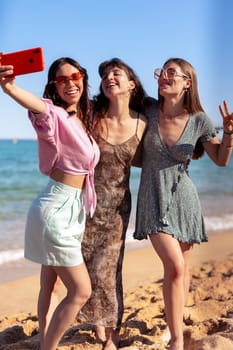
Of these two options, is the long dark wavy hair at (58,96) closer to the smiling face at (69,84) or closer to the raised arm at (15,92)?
the smiling face at (69,84)

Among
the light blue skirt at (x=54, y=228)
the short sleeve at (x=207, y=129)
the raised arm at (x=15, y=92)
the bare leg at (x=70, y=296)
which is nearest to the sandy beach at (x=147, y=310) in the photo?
the bare leg at (x=70, y=296)

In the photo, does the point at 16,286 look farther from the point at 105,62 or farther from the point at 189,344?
the point at 105,62

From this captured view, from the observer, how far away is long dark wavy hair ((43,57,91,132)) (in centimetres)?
341

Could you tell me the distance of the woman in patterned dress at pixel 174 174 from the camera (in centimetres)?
364

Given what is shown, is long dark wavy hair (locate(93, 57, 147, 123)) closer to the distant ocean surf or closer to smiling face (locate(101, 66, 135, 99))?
smiling face (locate(101, 66, 135, 99))

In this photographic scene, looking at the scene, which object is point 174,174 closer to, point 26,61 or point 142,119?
point 142,119

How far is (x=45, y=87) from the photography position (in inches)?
136

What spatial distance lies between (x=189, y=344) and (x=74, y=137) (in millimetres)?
1788

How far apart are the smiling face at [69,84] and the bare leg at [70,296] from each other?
101 cm

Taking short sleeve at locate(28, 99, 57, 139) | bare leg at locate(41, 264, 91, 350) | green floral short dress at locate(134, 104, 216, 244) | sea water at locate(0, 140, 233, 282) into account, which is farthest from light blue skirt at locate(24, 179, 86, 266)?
sea water at locate(0, 140, 233, 282)

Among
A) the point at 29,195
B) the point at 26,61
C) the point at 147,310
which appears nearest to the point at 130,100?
the point at 26,61

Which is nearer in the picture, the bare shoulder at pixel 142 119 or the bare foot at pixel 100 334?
the bare shoulder at pixel 142 119

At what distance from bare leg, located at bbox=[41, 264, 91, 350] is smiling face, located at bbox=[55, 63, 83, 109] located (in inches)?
39.7

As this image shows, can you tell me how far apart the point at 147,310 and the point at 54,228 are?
200 cm
